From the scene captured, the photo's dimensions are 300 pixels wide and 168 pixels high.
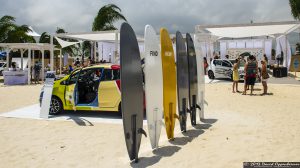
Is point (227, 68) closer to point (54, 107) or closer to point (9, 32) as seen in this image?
point (54, 107)

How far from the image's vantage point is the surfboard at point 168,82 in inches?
251

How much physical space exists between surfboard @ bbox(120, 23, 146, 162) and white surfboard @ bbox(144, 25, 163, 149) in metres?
0.23

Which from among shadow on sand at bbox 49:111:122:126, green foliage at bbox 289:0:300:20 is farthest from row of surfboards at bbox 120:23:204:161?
green foliage at bbox 289:0:300:20

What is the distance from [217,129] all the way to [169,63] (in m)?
2.12

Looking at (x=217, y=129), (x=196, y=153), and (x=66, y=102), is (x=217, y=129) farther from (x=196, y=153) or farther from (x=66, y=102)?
(x=66, y=102)

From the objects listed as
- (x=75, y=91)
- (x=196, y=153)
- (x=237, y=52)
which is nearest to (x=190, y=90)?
(x=196, y=153)

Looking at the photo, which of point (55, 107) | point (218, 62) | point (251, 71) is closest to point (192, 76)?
point (55, 107)

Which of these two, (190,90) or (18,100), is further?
(18,100)

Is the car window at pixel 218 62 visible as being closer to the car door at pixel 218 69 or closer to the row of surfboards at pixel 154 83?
the car door at pixel 218 69

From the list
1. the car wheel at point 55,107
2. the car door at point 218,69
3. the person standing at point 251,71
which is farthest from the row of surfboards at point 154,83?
the car door at point 218,69

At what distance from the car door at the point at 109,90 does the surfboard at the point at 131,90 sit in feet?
10.5

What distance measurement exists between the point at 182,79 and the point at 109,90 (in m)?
2.45

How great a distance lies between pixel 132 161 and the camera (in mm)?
5203

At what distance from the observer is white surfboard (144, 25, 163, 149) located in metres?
5.59
